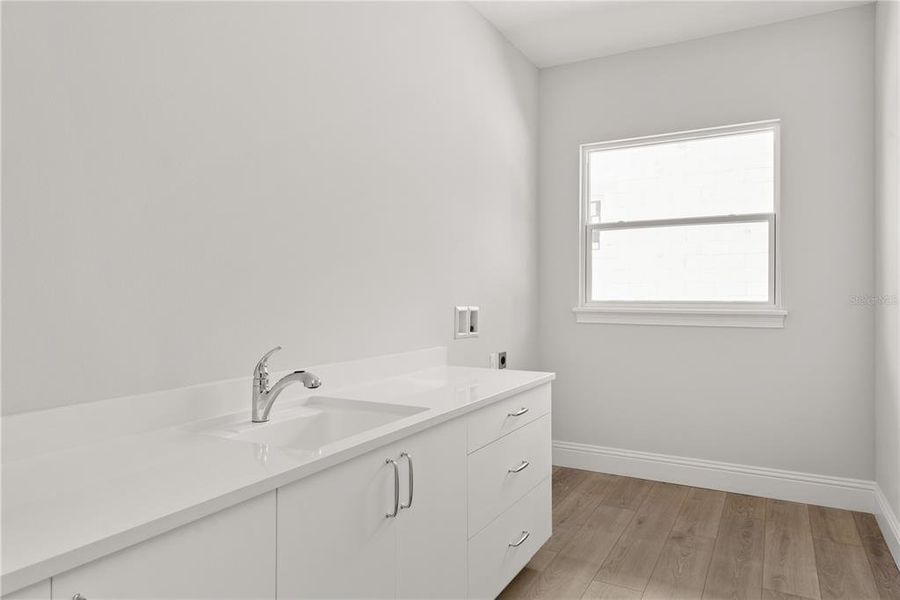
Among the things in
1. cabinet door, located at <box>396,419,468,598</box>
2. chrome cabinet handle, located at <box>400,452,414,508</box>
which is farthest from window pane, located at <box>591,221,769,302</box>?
chrome cabinet handle, located at <box>400,452,414,508</box>

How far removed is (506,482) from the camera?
2016 mm

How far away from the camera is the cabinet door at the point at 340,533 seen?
1102mm

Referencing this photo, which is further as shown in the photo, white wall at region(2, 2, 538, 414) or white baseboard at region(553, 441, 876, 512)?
white baseboard at region(553, 441, 876, 512)

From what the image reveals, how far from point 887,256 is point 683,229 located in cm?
104

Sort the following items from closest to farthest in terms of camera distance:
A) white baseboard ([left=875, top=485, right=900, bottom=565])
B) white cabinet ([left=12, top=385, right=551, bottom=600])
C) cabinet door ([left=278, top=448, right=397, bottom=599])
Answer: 1. white cabinet ([left=12, top=385, right=551, bottom=600])
2. cabinet door ([left=278, top=448, right=397, bottom=599])
3. white baseboard ([left=875, top=485, right=900, bottom=565])

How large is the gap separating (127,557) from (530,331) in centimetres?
305

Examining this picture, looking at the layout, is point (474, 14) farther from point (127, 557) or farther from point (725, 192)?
point (127, 557)

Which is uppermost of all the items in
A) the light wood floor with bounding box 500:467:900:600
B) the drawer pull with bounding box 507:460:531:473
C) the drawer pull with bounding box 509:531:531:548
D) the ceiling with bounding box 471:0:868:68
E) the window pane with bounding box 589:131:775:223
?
the ceiling with bounding box 471:0:868:68

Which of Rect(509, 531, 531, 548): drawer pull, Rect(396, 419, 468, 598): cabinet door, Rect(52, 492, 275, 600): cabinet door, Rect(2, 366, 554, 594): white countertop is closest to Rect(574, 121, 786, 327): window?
Rect(509, 531, 531, 548): drawer pull

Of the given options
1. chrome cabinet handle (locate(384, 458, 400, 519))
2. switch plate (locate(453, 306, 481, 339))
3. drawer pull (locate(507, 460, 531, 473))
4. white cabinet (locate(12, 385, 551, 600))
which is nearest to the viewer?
white cabinet (locate(12, 385, 551, 600))

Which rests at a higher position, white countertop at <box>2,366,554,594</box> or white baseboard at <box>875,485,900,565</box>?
white countertop at <box>2,366,554,594</box>

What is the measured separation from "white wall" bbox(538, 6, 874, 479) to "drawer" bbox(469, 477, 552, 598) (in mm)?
1406

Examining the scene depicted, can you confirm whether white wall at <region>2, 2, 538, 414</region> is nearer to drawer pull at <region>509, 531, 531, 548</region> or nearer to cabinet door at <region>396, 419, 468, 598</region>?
cabinet door at <region>396, 419, 468, 598</region>

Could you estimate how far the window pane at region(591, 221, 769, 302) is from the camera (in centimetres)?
327
